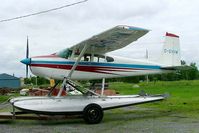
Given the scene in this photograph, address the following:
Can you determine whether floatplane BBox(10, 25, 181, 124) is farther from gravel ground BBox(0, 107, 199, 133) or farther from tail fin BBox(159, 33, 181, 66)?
gravel ground BBox(0, 107, 199, 133)

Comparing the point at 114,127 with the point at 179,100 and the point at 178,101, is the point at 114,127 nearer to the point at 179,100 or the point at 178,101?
the point at 178,101

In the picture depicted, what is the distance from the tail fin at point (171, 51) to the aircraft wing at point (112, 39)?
9.17 ft

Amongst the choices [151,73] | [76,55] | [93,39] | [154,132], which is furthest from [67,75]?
[154,132]

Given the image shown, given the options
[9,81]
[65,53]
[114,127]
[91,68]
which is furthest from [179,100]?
[9,81]

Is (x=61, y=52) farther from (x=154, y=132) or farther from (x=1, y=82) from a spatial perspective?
(x=1, y=82)

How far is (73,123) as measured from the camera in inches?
517

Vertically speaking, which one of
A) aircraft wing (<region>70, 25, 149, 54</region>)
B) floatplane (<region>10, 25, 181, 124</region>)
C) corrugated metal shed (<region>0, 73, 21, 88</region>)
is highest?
aircraft wing (<region>70, 25, 149, 54</region>)

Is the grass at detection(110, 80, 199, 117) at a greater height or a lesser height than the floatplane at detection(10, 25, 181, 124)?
lesser

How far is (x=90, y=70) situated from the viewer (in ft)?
47.8

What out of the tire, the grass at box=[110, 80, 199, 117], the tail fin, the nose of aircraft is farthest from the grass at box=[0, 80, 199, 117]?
the nose of aircraft

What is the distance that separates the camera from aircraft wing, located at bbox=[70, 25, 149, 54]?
12.4 metres

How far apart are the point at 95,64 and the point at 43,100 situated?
9.18ft

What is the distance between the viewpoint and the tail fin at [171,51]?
1655 cm

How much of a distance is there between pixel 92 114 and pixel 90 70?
2195mm
